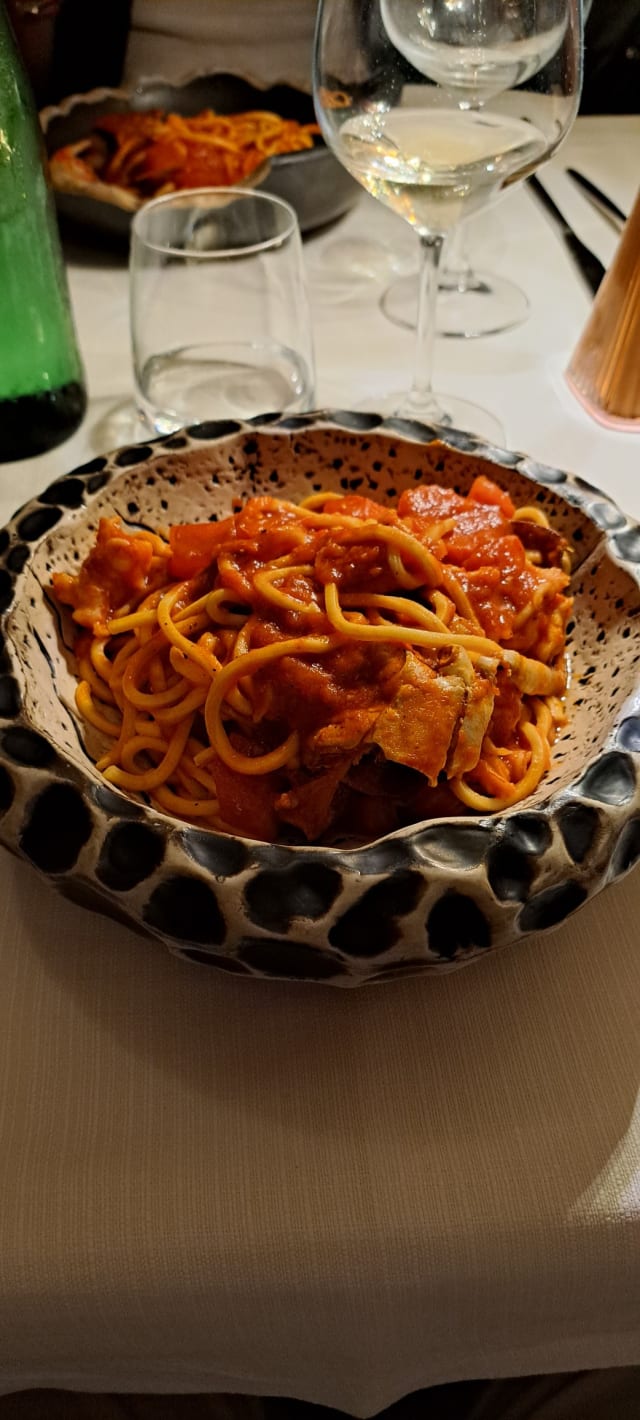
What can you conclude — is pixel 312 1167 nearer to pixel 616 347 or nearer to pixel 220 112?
pixel 616 347

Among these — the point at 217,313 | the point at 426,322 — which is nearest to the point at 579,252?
the point at 426,322

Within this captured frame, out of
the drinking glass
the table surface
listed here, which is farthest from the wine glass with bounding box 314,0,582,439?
the table surface

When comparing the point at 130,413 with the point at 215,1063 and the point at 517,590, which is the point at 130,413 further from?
the point at 215,1063

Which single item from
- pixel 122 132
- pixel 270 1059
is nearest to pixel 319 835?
pixel 270 1059

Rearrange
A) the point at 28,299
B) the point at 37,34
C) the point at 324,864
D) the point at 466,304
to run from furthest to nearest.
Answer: the point at 37,34
the point at 466,304
the point at 28,299
the point at 324,864

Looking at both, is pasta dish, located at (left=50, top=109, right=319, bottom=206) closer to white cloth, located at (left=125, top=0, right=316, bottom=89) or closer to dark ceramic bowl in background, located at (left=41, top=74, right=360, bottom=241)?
dark ceramic bowl in background, located at (left=41, top=74, right=360, bottom=241)
